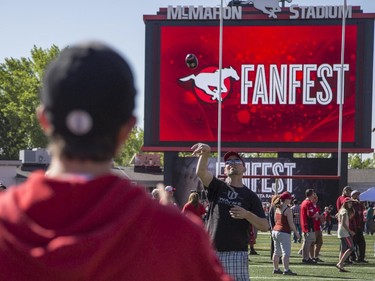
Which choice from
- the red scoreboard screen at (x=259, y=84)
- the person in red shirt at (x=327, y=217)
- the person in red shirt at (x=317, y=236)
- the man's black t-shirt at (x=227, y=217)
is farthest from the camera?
the red scoreboard screen at (x=259, y=84)

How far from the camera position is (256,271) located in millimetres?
16000

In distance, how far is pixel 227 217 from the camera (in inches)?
292

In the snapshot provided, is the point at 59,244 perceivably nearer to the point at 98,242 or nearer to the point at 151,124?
the point at 98,242

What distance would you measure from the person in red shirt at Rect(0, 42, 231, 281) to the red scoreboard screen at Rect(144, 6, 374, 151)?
32448 millimetres

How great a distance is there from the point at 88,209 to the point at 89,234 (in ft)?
0.20

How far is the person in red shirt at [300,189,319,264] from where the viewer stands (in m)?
18.1

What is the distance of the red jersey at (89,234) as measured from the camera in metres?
1.91

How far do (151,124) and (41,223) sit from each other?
1287 inches

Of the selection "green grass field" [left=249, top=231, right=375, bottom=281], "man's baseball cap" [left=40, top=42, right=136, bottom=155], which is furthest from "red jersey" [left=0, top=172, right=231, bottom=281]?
"green grass field" [left=249, top=231, right=375, bottom=281]

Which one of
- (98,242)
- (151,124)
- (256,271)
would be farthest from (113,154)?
(151,124)

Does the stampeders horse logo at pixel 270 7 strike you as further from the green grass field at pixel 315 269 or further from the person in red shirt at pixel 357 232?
the person in red shirt at pixel 357 232

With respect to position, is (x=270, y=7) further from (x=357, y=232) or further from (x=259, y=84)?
(x=357, y=232)

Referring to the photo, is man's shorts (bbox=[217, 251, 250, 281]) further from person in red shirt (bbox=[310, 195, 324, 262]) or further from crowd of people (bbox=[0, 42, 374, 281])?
person in red shirt (bbox=[310, 195, 324, 262])

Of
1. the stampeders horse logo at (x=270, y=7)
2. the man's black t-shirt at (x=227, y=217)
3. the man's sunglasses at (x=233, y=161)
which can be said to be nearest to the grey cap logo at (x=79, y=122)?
the man's black t-shirt at (x=227, y=217)
